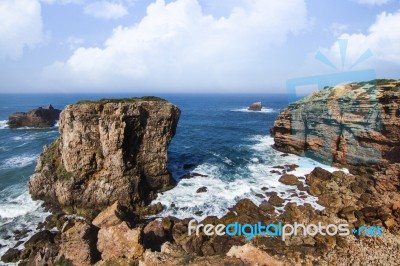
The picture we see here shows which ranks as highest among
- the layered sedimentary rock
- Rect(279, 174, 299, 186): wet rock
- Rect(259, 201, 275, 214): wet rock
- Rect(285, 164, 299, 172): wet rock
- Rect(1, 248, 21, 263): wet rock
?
the layered sedimentary rock

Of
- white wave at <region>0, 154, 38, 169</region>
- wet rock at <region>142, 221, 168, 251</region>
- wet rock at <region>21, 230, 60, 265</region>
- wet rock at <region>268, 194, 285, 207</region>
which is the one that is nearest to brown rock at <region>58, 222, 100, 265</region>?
wet rock at <region>21, 230, 60, 265</region>

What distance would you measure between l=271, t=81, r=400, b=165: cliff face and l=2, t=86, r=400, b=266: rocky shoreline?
66 centimetres

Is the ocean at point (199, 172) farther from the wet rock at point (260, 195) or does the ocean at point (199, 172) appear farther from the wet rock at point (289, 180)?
the wet rock at point (289, 180)

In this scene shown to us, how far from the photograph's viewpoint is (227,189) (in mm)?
37125

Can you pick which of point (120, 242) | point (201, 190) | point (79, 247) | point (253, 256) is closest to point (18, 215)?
point (79, 247)

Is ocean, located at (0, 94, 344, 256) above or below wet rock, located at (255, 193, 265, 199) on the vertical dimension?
above

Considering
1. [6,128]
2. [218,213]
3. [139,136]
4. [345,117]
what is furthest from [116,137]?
[6,128]

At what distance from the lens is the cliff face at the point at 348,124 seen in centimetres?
3822

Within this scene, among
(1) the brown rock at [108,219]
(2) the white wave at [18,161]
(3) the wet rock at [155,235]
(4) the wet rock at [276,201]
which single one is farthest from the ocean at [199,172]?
(1) the brown rock at [108,219]

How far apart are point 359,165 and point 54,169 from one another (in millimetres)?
43412

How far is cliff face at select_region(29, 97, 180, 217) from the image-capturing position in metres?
32.2

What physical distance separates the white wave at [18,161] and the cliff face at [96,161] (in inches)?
635

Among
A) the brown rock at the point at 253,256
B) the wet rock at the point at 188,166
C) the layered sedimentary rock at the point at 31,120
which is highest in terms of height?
the layered sedimentary rock at the point at 31,120

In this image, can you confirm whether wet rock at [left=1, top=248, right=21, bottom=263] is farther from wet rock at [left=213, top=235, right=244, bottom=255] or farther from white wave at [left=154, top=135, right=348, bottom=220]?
wet rock at [left=213, top=235, right=244, bottom=255]
